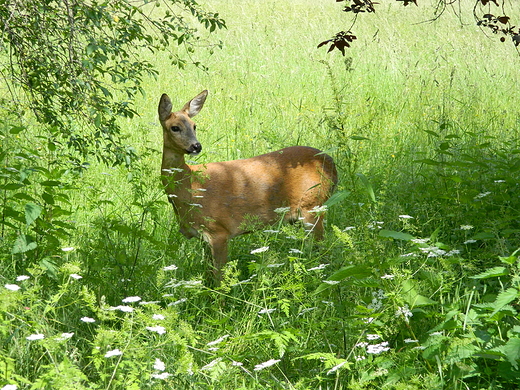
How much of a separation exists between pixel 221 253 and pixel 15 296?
6.68 ft

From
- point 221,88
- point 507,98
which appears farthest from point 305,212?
point 507,98

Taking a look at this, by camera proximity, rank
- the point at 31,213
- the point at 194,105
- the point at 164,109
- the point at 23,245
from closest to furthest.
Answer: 1. the point at 31,213
2. the point at 23,245
3. the point at 164,109
4. the point at 194,105

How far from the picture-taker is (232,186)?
13.9 feet

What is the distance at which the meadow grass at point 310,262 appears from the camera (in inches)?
88.8

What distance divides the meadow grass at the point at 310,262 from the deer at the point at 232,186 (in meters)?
0.17

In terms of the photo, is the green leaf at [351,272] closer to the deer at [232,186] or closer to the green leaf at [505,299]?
the green leaf at [505,299]

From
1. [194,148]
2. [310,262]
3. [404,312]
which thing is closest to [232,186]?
[194,148]

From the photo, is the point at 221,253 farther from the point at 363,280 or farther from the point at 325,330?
the point at 363,280

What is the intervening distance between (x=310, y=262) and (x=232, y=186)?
1369 mm

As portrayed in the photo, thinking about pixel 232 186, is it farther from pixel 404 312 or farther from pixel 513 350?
pixel 513 350

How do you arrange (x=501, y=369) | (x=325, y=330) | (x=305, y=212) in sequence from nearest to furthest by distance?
1. (x=501, y=369)
2. (x=325, y=330)
3. (x=305, y=212)

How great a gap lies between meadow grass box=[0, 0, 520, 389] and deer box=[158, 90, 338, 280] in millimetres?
173

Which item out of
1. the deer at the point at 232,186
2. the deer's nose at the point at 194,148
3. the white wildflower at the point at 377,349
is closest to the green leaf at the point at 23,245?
the deer at the point at 232,186

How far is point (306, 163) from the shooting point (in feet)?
14.7
